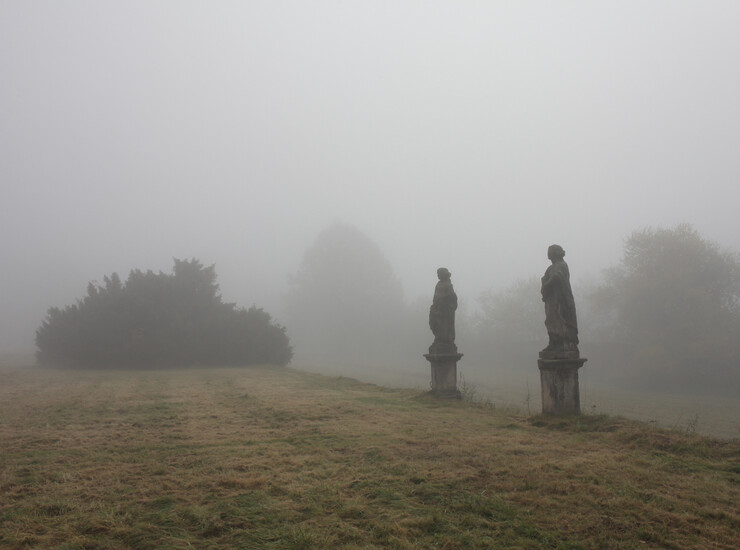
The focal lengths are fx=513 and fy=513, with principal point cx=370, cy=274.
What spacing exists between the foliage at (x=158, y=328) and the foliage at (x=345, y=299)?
16504mm

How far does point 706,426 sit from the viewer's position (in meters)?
12.6

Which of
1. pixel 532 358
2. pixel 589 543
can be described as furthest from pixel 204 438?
pixel 532 358

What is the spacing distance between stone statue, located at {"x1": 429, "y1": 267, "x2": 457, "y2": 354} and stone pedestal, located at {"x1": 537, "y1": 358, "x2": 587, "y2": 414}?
12.2ft

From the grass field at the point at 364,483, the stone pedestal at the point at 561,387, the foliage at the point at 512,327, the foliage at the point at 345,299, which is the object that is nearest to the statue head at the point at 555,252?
the stone pedestal at the point at 561,387

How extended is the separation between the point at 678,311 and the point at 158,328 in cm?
2839

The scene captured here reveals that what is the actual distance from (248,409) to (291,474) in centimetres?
543

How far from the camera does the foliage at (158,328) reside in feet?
85.0

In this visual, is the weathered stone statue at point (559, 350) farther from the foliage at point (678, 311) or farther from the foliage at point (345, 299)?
the foliage at point (345, 299)

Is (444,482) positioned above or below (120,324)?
below

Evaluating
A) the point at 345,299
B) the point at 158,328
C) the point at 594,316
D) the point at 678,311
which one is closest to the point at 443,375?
the point at 158,328

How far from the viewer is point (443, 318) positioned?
13.1 metres

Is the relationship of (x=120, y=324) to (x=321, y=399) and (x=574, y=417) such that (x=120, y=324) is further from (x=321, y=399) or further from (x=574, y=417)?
(x=574, y=417)

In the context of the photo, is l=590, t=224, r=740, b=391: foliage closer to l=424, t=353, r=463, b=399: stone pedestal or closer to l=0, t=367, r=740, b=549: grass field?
l=424, t=353, r=463, b=399: stone pedestal

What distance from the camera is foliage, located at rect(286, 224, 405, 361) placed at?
4741 cm
